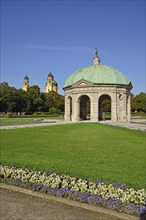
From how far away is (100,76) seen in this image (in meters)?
46.9

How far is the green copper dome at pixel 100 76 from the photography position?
4672 cm

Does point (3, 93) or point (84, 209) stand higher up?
point (3, 93)

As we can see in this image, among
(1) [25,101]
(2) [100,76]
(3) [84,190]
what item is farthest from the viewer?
(1) [25,101]

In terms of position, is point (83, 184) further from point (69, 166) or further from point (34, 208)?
point (69, 166)

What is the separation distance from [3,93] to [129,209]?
2899 inches

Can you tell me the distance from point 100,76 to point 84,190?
1607 inches

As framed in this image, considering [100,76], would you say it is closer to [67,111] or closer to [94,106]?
[94,106]

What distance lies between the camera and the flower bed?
20.9 feet

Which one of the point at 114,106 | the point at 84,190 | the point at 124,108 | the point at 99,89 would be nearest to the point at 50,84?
the point at 124,108

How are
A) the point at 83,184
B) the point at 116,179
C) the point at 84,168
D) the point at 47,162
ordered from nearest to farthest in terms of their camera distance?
the point at 83,184
the point at 116,179
the point at 84,168
the point at 47,162

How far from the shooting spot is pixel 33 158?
12.4 m

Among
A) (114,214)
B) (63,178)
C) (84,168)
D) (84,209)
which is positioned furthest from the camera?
(84,168)

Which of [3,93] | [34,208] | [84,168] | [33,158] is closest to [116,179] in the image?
[84,168]

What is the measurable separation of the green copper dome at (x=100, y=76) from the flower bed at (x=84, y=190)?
38851mm
